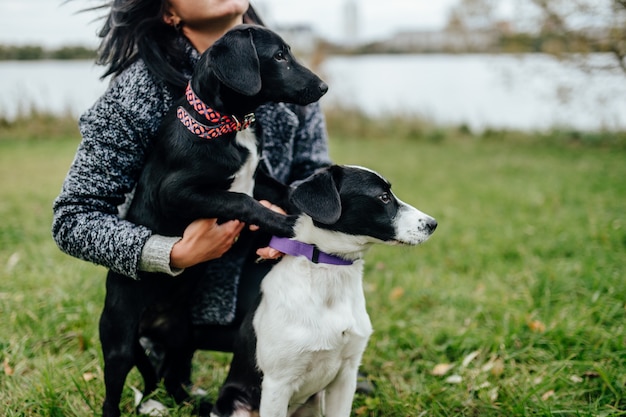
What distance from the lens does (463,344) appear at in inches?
114

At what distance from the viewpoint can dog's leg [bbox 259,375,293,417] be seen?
6.38ft

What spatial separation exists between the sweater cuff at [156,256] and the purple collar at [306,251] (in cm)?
39

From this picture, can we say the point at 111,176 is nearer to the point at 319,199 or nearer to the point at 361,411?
the point at 319,199

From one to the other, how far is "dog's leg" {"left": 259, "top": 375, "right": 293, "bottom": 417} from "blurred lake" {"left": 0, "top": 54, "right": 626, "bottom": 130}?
21.5 feet

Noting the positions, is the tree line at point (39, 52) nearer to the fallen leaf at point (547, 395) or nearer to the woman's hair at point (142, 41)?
the woman's hair at point (142, 41)

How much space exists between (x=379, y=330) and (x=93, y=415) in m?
1.47

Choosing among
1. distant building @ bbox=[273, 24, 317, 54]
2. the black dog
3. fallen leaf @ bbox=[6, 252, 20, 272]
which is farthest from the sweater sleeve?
distant building @ bbox=[273, 24, 317, 54]

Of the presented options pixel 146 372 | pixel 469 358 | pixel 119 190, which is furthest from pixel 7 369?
pixel 469 358

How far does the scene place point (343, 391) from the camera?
210 cm

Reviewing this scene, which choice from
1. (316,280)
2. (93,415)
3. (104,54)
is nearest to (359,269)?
(316,280)

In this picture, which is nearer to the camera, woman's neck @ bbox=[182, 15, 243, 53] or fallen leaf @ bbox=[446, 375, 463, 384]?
woman's neck @ bbox=[182, 15, 243, 53]

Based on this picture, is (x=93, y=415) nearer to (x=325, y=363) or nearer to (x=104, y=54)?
(x=325, y=363)

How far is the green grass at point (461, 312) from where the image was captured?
241 cm

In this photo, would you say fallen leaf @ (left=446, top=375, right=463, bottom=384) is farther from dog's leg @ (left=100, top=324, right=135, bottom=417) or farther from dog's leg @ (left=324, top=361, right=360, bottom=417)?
dog's leg @ (left=100, top=324, right=135, bottom=417)
